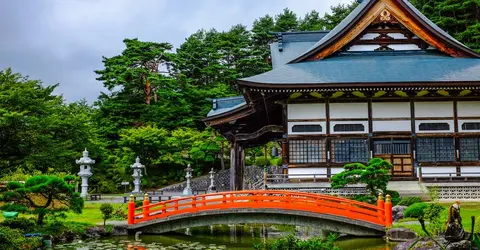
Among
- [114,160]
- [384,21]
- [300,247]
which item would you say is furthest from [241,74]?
[300,247]

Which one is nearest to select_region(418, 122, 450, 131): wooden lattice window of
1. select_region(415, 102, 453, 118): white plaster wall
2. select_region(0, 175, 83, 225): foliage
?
select_region(415, 102, 453, 118): white plaster wall

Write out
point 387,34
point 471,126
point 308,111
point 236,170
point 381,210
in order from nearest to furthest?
point 381,210 < point 471,126 < point 308,111 < point 387,34 < point 236,170

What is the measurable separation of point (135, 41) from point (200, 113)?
10118 mm

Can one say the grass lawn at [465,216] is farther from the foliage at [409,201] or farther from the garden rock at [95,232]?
the garden rock at [95,232]

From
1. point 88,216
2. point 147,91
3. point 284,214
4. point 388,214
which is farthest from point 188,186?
point 388,214

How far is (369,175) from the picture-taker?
2084 centimetres

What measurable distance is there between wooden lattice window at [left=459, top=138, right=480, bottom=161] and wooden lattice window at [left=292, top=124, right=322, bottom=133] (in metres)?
7.12

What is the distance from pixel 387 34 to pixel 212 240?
51.9 feet

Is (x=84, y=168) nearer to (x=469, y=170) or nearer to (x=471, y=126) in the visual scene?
(x=469, y=170)

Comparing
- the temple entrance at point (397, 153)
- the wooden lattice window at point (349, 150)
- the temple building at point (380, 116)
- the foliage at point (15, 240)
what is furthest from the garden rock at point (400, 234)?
the foliage at point (15, 240)

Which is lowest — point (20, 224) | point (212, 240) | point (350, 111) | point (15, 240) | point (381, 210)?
point (212, 240)

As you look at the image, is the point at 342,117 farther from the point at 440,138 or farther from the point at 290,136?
the point at 440,138

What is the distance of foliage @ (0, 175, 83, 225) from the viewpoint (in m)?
18.3

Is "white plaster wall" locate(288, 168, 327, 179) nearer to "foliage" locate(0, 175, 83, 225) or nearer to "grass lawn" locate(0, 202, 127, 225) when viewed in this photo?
"grass lawn" locate(0, 202, 127, 225)
